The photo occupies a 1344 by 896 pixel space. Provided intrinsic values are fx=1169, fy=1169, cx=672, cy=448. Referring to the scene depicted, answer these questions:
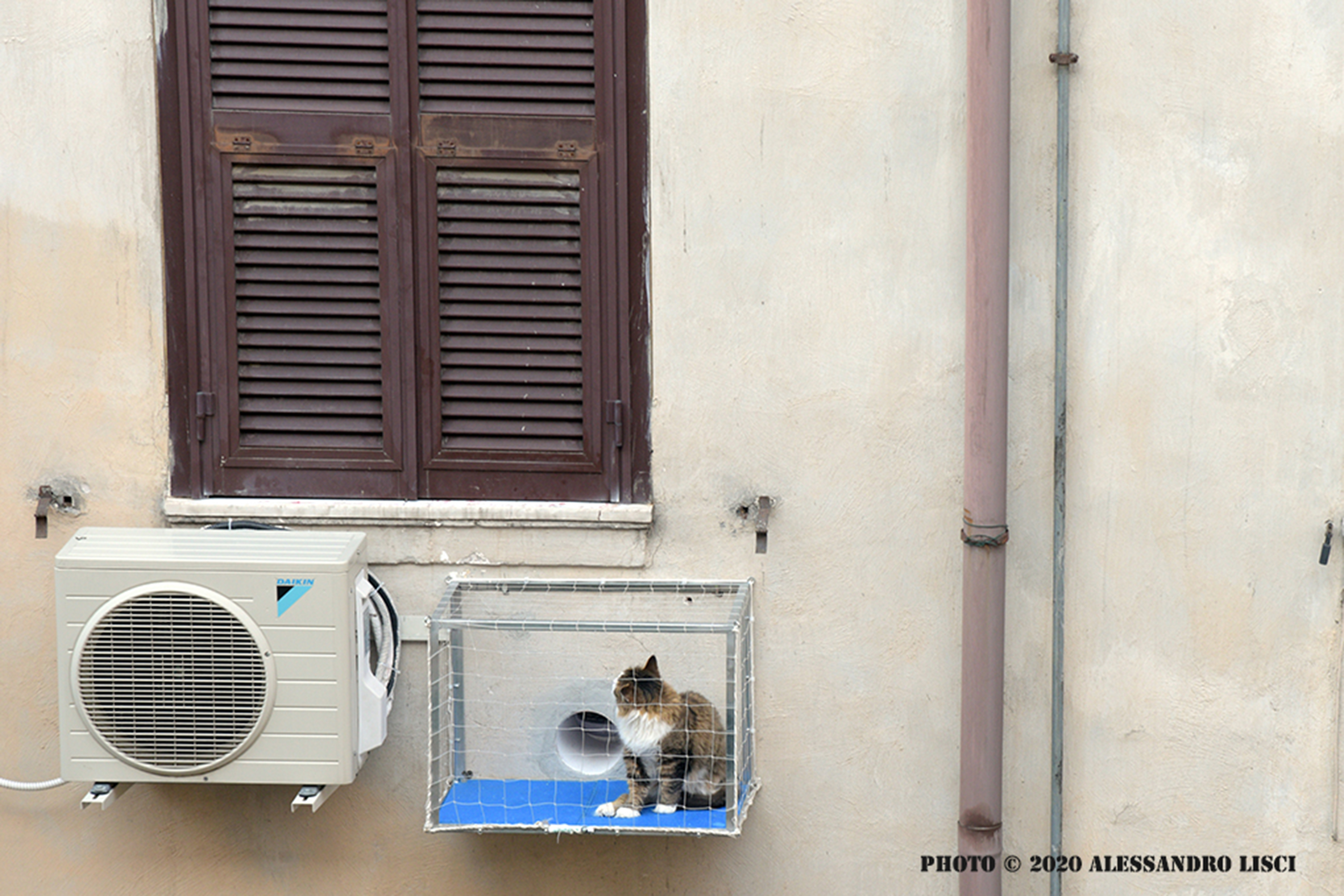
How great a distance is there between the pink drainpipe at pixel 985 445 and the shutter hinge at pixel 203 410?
6.67ft

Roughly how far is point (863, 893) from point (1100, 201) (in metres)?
1.99

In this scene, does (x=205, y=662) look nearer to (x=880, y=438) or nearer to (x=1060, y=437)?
(x=880, y=438)

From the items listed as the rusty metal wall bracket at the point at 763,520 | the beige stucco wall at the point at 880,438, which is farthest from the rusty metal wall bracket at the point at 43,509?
the rusty metal wall bracket at the point at 763,520

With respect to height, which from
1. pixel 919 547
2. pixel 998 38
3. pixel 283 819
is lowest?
pixel 283 819

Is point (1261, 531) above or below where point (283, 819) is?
above

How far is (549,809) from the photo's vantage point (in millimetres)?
3006

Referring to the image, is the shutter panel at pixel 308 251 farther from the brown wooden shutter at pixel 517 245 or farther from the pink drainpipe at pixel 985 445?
the pink drainpipe at pixel 985 445

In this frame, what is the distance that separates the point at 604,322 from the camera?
318cm

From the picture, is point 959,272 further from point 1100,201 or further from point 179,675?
point 179,675

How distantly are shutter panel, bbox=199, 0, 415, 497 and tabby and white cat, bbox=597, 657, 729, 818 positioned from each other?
32.9 inches

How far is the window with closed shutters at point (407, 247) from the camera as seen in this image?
312 cm

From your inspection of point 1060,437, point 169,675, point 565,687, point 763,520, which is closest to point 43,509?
point 169,675

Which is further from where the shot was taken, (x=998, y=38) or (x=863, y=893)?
(x=863, y=893)

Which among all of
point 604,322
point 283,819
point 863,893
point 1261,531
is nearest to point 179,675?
point 283,819
